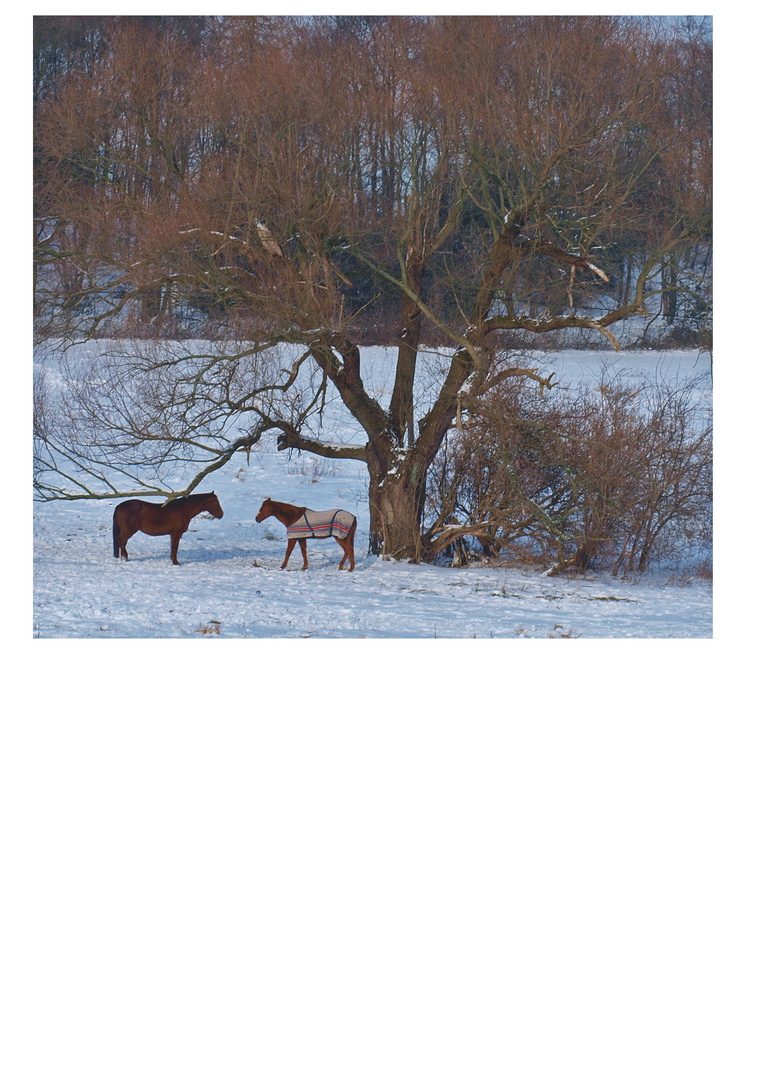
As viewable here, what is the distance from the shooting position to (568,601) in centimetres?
714

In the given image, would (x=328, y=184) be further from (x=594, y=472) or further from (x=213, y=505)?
(x=594, y=472)

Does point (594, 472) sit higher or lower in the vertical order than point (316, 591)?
higher

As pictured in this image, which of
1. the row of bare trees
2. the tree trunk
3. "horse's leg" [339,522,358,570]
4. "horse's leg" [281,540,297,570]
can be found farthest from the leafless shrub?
"horse's leg" [281,540,297,570]

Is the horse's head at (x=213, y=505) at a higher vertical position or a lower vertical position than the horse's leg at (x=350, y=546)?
higher

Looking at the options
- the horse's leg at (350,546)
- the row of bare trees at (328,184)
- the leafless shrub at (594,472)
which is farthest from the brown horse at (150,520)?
the leafless shrub at (594,472)

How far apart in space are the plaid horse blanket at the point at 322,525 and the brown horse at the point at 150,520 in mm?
1048

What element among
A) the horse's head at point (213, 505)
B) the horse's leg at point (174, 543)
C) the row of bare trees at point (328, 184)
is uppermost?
the row of bare trees at point (328, 184)

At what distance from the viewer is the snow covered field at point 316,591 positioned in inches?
240

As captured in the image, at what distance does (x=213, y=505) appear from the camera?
27.0 ft

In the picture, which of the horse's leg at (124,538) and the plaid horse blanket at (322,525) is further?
the horse's leg at (124,538)

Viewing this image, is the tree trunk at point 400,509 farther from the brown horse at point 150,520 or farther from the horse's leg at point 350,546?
the brown horse at point 150,520

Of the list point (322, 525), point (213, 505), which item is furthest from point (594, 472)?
point (213, 505)

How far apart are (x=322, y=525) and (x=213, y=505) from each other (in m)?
1.14

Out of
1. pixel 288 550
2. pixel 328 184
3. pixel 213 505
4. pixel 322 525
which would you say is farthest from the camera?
pixel 213 505
